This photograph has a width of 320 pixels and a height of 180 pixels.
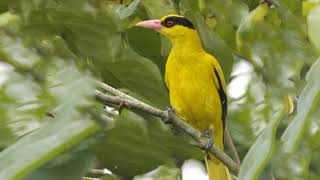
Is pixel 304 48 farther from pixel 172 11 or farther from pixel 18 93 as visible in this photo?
pixel 172 11

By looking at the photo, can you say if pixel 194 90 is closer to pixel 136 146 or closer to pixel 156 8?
pixel 156 8

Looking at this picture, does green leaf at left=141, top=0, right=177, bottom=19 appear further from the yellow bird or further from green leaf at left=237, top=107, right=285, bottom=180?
the yellow bird

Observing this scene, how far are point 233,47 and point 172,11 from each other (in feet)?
0.46

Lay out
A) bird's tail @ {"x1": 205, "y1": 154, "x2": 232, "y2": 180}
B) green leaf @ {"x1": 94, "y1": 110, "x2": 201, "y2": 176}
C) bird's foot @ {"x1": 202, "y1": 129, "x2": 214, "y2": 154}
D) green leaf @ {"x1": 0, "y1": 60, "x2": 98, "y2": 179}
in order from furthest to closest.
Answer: bird's tail @ {"x1": 205, "y1": 154, "x2": 232, "y2": 180} < bird's foot @ {"x1": 202, "y1": 129, "x2": 214, "y2": 154} < green leaf @ {"x1": 94, "y1": 110, "x2": 201, "y2": 176} < green leaf @ {"x1": 0, "y1": 60, "x2": 98, "y2": 179}

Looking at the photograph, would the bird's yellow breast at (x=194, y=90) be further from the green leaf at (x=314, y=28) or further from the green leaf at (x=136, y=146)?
the green leaf at (x=314, y=28)

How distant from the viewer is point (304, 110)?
0.33 meters

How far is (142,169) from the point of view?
2.22 ft

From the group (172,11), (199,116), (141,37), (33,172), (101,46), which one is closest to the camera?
(33,172)

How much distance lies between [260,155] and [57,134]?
112 mm

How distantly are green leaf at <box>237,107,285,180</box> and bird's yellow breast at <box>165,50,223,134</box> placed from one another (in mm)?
2097

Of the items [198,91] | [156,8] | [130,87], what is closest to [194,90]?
[198,91]

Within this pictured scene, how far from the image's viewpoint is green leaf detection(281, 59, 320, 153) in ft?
1.05

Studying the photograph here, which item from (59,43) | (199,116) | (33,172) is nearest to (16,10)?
(59,43)

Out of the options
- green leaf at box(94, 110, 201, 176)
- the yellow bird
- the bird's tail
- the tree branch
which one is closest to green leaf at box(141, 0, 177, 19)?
the tree branch
